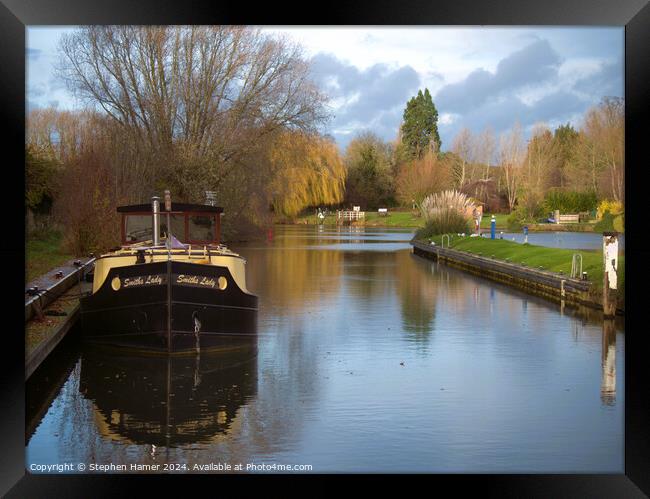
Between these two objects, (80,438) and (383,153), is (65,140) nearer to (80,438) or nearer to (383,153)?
(80,438)

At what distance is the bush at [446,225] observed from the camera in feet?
108

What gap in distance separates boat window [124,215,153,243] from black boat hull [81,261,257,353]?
1.33 metres

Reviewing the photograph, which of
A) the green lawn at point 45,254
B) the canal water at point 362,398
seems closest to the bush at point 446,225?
the canal water at point 362,398

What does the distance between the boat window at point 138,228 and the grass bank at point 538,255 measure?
680cm

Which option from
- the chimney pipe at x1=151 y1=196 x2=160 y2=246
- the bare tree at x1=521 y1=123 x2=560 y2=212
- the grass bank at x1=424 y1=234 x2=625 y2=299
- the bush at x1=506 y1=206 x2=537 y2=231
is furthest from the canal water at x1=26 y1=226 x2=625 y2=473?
the bush at x1=506 y1=206 x2=537 y2=231

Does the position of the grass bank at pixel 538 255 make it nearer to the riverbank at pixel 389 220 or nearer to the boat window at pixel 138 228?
the riverbank at pixel 389 220

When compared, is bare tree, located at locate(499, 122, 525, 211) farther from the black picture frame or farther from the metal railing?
the black picture frame

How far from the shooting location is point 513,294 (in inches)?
768

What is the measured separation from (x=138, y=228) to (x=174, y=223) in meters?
0.55

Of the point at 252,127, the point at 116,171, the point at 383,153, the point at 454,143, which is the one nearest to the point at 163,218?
the point at 116,171

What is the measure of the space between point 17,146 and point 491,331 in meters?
9.03

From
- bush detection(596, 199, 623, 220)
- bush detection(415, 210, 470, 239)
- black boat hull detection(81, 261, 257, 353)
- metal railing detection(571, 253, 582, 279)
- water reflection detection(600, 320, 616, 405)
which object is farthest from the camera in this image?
bush detection(415, 210, 470, 239)

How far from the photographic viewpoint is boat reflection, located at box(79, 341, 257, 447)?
814cm

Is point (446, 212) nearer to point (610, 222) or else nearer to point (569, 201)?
point (569, 201)
